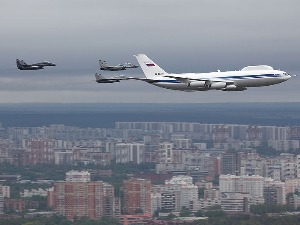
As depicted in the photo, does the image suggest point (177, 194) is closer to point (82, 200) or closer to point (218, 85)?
point (82, 200)

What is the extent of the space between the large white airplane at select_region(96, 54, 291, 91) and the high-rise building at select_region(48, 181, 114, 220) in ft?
301

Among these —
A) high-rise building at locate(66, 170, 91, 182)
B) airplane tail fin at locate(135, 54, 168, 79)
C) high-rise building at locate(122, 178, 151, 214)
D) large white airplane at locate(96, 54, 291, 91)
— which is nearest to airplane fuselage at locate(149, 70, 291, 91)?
large white airplane at locate(96, 54, 291, 91)

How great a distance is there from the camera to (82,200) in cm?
15988

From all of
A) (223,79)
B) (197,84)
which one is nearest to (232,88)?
(223,79)

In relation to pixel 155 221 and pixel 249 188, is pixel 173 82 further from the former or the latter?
pixel 249 188

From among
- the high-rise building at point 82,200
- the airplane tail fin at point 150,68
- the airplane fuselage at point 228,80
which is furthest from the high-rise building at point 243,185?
the airplane fuselage at point 228,80

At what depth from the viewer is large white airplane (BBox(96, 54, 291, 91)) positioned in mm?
60625

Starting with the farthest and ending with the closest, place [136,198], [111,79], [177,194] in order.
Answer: [177,194], [136,198], [111,79]

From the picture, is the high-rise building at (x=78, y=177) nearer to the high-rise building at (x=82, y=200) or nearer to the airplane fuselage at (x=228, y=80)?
the high-rise building at (x=82, y=200)

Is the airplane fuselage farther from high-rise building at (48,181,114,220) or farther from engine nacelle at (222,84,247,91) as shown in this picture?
high-rise building at (48,181,114,220)

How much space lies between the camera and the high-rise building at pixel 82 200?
156 m

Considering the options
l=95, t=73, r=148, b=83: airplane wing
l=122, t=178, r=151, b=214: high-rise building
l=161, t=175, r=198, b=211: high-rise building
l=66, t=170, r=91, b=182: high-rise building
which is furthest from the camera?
l=66, t=170, r=91, b=182: high-rise building

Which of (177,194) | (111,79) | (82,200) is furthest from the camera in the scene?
(177,194)

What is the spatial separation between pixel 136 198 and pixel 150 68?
96.7 metres
